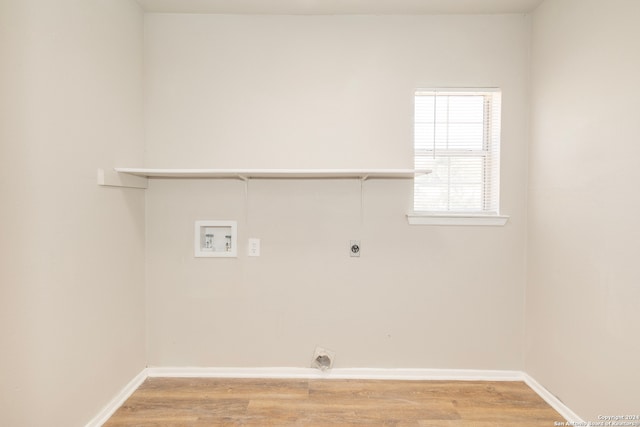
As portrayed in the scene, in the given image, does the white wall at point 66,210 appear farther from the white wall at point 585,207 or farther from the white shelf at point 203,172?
the white wall at point 585,207

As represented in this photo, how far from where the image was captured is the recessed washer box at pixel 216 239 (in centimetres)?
232

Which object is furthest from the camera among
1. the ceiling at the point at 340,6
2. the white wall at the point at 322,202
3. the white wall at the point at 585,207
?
the white wall at the point at 322,202

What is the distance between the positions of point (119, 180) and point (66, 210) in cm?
43

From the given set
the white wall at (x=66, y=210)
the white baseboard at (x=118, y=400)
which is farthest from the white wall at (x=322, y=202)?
the white wall at (x=66, y=210)

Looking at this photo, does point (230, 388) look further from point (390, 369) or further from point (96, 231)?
point (96, 231)

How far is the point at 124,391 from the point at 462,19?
331cm

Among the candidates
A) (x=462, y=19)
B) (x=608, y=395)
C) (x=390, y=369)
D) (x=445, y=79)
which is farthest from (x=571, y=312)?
(x=462, y=19)

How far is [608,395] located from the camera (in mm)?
1650

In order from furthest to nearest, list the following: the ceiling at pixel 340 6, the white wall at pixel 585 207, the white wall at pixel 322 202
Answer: the white wall at pixel 322 202, the ceiling at pixel 340 6, the white wall at pixel 585 207

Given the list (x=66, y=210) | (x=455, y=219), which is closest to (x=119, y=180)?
(x=66, y=210)

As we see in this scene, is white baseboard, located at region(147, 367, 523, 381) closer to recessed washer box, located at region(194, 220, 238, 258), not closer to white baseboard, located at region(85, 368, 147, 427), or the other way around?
white baseboard, located at region(85, 368, 147, 427)

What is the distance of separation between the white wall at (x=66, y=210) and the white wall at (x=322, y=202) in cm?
26

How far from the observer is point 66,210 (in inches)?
62.5

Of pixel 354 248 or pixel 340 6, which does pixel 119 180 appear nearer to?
pixel 354 248
